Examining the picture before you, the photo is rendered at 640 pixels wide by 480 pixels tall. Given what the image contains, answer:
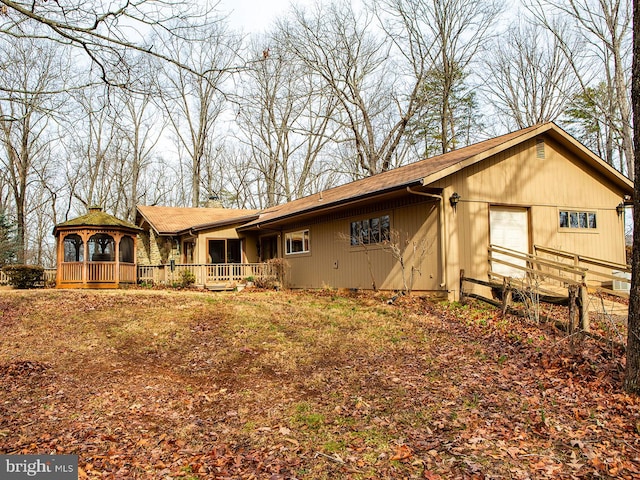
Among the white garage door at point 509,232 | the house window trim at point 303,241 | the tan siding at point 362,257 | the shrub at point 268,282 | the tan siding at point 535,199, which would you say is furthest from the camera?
the shrub at point 268,282

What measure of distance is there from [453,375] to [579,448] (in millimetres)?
2200

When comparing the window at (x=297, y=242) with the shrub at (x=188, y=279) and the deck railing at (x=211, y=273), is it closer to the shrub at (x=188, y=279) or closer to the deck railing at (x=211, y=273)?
the deck railing at (x=211, y=273)

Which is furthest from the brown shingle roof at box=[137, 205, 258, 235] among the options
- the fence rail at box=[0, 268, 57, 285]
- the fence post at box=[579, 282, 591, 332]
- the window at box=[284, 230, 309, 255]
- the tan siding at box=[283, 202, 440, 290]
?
the fence post at box=[579, 282, 591, 332]

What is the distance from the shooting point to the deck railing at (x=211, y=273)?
19172 millimetres

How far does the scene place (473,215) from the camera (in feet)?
40.3

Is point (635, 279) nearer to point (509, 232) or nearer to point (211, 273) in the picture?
point (509, 232)

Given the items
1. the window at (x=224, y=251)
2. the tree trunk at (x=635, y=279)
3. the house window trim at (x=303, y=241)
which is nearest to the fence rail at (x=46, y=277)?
the window at (x=224, y=251)

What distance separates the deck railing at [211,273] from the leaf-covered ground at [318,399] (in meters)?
8.73

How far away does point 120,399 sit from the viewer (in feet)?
20.5

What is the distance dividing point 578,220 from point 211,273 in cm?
1322

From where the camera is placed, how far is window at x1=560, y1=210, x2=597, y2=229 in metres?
13.7

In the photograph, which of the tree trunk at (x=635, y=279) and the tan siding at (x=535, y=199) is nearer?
the tree trunk at (x=635, y=279)

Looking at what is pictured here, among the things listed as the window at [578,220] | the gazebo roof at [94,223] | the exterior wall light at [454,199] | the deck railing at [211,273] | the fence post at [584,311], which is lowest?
the fence post at [584,311]

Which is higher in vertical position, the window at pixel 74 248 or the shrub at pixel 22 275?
the window at pixel 74 248
